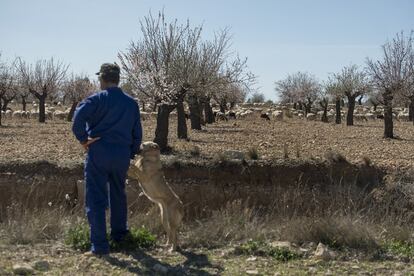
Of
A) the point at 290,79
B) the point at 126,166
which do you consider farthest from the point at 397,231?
the point at 290,79

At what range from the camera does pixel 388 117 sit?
26.6 meters

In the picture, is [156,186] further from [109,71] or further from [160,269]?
[109,71]

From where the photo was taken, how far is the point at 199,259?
19.9 feet

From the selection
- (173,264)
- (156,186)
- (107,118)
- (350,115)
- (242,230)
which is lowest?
(173,264)

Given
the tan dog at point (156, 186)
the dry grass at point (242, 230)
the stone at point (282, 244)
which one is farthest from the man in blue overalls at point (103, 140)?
the stone at point (282, 244)

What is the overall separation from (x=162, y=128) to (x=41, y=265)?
10.7 metres

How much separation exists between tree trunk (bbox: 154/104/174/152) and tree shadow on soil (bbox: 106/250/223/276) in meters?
9.42

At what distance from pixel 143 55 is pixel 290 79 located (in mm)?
53693

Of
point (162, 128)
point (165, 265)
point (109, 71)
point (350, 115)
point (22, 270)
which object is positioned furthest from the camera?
point (350, 115)

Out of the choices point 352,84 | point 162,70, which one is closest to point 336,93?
point 352,84

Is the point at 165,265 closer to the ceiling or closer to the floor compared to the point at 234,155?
closer to the floor

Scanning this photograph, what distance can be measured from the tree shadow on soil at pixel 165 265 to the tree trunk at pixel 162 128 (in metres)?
9.42

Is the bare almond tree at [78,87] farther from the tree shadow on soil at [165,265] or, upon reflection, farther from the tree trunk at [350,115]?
the tree shadow on soil at [165,265]

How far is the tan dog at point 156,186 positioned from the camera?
6320mm
